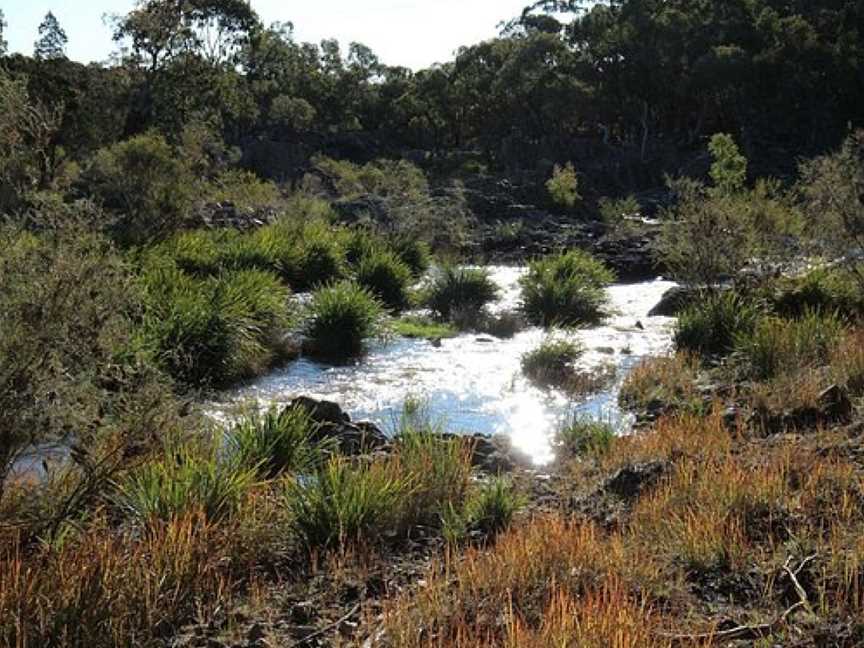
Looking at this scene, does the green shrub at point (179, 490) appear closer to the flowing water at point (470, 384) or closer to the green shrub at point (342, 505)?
the green shrub at point (342, 505)

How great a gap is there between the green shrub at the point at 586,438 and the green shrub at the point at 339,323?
578 centimetres

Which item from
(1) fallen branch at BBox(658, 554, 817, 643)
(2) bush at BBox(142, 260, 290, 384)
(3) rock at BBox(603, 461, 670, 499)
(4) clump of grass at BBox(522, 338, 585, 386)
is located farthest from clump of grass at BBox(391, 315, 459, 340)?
(1) fallen branch at BBox(658, 554, 817, 643)

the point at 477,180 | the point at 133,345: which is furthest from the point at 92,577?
the point at 477,180

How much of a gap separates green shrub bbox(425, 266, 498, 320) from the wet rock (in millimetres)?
8842

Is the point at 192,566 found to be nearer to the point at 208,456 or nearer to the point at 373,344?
the point at 208,456

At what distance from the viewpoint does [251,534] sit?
5.81m

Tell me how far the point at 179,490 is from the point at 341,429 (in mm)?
3770

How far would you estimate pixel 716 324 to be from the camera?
49.1 feet

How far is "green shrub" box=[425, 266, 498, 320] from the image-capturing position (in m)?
19.0

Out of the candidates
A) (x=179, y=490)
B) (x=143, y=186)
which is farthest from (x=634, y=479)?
(x=143, y=186)

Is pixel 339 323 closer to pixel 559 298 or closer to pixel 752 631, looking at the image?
pixel 559 298

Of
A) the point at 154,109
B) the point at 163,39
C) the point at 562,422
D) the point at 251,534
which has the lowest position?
the point at 562,422

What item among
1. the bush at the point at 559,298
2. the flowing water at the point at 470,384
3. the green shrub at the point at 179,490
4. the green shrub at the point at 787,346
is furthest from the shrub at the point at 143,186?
the green shrub at the point at 179,490

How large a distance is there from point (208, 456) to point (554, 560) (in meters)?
3.22
